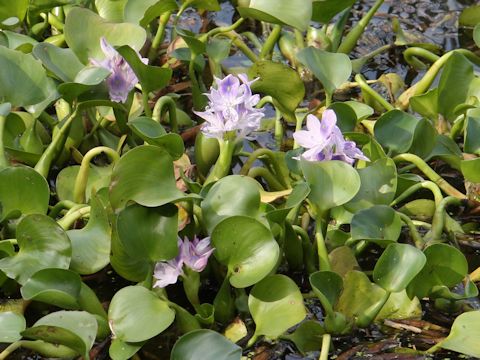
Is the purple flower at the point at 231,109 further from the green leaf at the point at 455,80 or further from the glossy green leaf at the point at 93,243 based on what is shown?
the green leaf at the point at 455,80

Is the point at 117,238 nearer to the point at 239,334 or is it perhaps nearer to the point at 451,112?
the point at 239,334

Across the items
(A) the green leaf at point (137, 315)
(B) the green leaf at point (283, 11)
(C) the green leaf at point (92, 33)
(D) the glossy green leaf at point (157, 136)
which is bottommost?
(A) the green leaf at point (137, 315)

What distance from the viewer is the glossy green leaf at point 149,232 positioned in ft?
4.97

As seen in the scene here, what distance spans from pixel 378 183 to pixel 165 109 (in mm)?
550

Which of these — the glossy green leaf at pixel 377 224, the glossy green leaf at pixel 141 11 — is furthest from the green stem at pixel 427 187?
the glossy green leaf at pixel 141 11

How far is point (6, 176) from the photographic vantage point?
5.40ft

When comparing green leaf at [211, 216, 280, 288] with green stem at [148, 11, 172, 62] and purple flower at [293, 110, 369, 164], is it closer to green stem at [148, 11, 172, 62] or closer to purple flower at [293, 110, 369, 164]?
purple flower at [293, 110, 369, 164]

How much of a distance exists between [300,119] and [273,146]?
0.62 feet

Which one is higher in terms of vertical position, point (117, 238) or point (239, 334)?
point (117, 238)

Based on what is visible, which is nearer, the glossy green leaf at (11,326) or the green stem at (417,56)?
the glossy green leaf at (11,326)

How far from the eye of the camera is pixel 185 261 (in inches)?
61.4

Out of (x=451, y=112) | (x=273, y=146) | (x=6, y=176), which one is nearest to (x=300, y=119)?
(x=273, y=146)

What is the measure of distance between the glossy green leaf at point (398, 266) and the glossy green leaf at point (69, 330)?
472 millimetres

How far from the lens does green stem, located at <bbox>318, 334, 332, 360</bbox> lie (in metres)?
1.50
